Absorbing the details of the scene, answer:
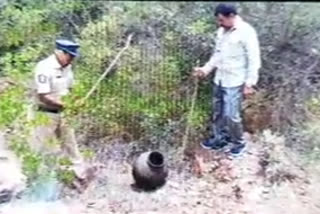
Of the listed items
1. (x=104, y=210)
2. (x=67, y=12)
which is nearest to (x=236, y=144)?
(x=104, y=210)

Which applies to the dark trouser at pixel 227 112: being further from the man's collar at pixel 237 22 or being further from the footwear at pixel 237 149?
the man's collar at pixel 237 22

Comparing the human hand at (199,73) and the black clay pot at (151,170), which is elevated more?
the human hand at (199,73)

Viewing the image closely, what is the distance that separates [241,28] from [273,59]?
137 mm

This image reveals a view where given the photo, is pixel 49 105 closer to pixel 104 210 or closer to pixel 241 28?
pixel 104 210

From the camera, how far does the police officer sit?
93.0 inches

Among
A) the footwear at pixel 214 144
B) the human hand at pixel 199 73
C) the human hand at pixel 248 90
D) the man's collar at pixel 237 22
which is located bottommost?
the footwear at pixel 214 144

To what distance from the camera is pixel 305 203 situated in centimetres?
244

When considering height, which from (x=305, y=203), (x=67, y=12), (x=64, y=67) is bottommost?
(x=305, y=203)

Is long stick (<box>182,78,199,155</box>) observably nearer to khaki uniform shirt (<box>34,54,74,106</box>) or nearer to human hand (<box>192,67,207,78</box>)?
human hand (<box>192,67,207,78</box>)

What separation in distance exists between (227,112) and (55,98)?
1.70 ft

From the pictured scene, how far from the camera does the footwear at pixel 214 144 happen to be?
2408 millimetres

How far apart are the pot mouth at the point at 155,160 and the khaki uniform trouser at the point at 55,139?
0.21 m

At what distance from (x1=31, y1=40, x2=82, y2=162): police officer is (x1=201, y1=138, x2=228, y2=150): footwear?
0.38 meters

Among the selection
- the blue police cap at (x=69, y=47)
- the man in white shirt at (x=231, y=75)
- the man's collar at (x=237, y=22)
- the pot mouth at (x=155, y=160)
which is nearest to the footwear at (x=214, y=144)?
the man in white shirt at (x=231, y=75)
